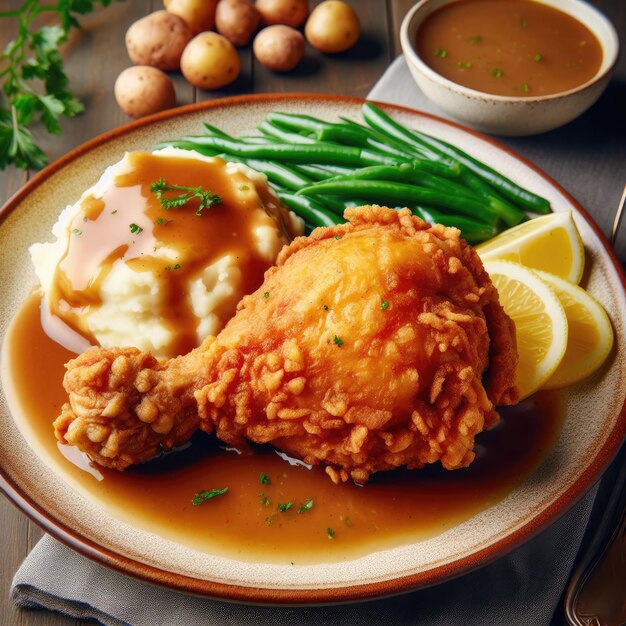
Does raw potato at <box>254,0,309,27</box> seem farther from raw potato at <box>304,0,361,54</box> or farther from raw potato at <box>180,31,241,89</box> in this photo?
raw potato at <box>180,31,241,89</box>

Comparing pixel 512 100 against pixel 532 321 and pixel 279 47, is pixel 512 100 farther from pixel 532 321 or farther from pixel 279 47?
pixel 279 47

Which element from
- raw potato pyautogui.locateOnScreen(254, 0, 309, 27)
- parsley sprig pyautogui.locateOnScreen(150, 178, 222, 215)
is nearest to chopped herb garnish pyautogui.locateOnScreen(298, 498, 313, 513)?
parsley sprig pyautogui.locateOnScreen(150, 178, 222, 215)

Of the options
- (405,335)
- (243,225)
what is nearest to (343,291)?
(405,335)

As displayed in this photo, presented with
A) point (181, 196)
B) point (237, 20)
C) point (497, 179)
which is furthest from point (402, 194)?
point (237, 20)

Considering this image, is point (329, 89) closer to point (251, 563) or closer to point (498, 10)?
point (498, 10)

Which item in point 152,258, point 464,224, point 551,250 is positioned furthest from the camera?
point 464,224

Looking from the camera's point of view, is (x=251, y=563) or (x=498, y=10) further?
(x=498, y=10)
